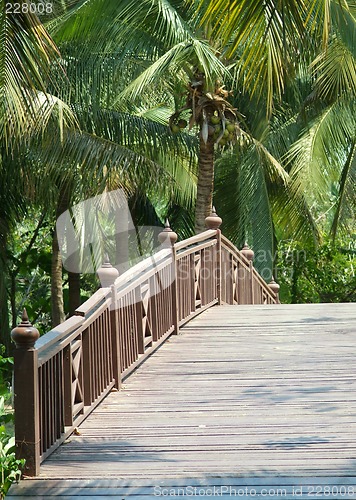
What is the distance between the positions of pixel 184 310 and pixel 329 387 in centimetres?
359

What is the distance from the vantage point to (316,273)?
91.1ft

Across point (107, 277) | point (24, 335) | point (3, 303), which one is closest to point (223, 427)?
point (107, 277)

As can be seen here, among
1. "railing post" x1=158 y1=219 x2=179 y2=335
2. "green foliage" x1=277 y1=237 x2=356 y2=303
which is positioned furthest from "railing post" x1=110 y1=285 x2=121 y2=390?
"green foliage" x1=277 y1=237 x2=356 y2=303

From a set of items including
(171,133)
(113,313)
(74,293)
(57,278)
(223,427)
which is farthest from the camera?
(74,293)

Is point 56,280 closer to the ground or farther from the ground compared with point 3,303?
farther from the ground

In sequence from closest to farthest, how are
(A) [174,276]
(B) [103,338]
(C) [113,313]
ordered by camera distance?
(B) [103,338]
(C) [113,313]
(A) [174,276]

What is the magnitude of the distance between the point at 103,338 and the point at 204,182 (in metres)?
9.56

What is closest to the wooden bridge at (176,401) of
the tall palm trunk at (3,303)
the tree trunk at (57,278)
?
the tree trunk at (57,278)

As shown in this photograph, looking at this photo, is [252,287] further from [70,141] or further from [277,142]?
[277,142]

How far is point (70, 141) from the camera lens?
55.9 ft

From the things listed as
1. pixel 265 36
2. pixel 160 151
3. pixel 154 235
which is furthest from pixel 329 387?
pixel 154 235

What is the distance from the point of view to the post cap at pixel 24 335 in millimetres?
6375

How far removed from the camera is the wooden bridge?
640 cm

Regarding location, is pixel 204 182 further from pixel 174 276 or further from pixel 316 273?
pixel 316 273
